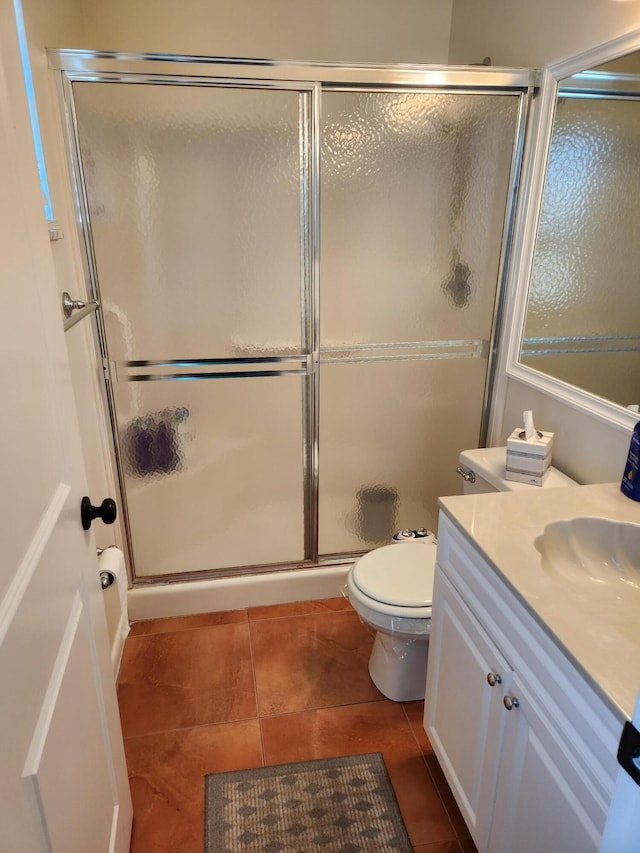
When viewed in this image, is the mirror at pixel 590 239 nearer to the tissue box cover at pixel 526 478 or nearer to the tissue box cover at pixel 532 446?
the tissue box cover at pixel 532 446

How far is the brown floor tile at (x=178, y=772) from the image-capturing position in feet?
4.95

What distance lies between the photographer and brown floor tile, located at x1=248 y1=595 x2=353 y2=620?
7.74 feet

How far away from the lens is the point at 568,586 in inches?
46.4

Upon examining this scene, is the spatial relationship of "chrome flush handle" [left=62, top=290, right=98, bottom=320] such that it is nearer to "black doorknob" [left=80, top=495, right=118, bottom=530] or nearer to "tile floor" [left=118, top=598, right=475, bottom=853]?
"black doorknob" [left=80, top=495, right=118, bottom=530]

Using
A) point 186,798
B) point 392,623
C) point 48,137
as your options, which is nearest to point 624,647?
point 392,623

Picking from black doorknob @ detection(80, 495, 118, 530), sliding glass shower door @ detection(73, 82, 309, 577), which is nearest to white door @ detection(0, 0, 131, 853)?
black doorknob @ detection(80, 495, 118, 530)

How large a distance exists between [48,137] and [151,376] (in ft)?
2.58

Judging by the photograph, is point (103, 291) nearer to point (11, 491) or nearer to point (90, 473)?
point (90, 473)

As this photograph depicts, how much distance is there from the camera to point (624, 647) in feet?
2.97

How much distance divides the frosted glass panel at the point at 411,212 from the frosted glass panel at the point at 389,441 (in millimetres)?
152

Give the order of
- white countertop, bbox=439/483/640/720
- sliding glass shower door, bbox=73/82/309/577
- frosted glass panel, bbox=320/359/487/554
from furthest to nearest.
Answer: frosted glass panel, bbox=320/359/487/554, sliding glass shower door, bbox=73/82/309/577, white countertop, bbox=439/483/640/720

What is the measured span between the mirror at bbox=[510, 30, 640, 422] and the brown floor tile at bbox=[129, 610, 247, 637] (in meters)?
1.53

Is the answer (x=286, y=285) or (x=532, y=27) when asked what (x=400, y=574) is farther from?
(x=532, y=27)

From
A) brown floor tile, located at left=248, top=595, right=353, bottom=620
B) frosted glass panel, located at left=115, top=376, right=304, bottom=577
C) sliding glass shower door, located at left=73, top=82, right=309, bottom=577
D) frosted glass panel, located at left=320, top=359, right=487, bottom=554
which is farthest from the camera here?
brown floor tile, located at left=248, top=595, right=353, bottom=620
